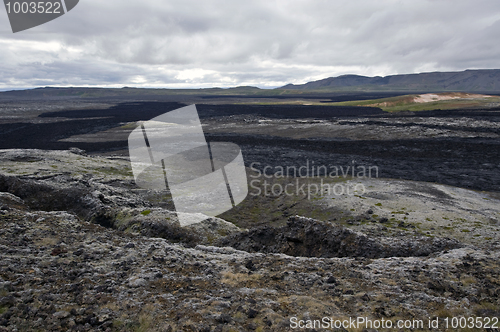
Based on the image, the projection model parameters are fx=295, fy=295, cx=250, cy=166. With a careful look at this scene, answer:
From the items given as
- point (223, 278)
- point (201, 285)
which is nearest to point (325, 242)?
point (223, 278)

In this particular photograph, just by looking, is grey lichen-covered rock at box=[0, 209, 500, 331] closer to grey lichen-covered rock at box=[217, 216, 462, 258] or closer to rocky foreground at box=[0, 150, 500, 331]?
rocky foreground at box=[0, 150, 500, 331]

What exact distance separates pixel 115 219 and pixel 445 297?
578 inches

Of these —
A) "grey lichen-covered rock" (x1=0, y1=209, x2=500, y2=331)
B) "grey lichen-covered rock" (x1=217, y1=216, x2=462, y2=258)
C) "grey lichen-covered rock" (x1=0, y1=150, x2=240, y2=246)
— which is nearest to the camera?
"grey lichen-covered rock" (x1=0, y1=209, x2=500, y2=331)

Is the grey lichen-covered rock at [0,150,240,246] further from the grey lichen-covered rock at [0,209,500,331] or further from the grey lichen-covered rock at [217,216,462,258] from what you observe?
the grey lichen-covered rock at [0,209,500,331]

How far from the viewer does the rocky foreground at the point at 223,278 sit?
7125 millimetres

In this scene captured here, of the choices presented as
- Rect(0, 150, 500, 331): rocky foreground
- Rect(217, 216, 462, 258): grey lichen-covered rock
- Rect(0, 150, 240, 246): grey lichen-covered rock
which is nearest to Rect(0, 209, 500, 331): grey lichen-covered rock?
Rect(0, 150, 500, 331): rocky foreground

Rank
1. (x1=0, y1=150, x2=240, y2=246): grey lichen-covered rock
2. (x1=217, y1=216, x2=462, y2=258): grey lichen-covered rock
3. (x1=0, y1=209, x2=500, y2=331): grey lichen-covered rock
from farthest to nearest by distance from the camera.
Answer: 1. (x1=0, y1=150, x2=240, y2=246): grey lichen-covered rock
2. (x1=217, y1=216, x2=462, y2=258): grey lichen-covered rock
3. (x1=0, y1=209, x2=500, y2=331): grey lichen-covered rock

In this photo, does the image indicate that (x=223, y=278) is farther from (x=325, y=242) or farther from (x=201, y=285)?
(x=325, y=242)

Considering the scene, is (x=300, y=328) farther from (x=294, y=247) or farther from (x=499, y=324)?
(x=294, y=247)

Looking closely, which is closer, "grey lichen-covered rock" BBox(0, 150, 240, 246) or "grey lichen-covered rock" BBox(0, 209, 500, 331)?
"grey lichen-covered rock" BBox(0, 209, 500, 331)

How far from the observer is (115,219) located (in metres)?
15.7

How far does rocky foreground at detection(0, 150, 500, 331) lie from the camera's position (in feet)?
23.4

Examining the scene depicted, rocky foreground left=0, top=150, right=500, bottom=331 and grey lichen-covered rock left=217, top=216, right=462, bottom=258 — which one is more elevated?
rocky foreground left=0, top=150, right=500, bottom=331

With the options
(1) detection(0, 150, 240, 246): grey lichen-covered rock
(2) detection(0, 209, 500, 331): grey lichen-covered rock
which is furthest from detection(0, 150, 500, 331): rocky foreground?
(1) detection(0, 150, 240, 246): grey lichen-covered rock
